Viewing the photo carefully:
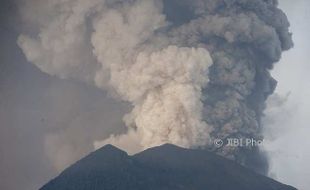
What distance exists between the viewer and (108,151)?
54.3m

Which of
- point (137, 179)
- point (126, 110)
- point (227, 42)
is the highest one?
point (227, 42)

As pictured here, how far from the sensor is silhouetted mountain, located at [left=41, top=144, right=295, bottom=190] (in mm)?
48812

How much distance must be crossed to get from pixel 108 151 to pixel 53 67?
1019cm

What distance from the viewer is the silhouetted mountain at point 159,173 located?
1922 inches

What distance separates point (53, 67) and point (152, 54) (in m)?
11.9

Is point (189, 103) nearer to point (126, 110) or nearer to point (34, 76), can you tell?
point (126, 110)

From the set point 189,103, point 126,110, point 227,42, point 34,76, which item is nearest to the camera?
point 189,103

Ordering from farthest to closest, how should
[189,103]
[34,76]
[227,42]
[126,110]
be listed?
[34,76] < [126,110] < [227,42] < [189,103]

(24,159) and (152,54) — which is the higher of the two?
(152,54)

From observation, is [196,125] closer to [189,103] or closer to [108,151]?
[189,103]

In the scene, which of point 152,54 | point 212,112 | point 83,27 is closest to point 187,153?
point 212,112

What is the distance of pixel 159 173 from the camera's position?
2039 inches

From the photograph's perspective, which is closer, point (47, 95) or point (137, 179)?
point (137, 179)

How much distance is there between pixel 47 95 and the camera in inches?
2375
